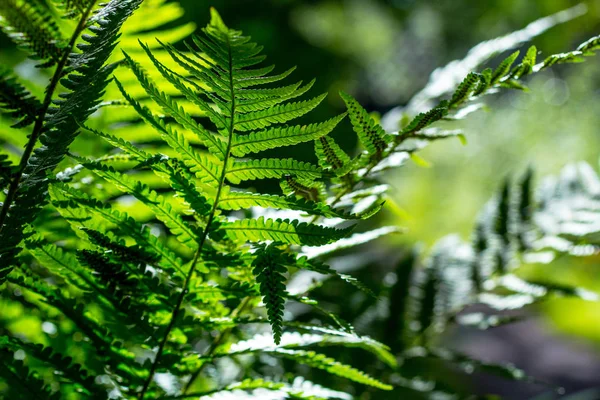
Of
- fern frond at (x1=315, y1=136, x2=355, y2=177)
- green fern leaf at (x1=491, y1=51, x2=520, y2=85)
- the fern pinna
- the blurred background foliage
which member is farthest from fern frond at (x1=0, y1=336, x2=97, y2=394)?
the blurred background foliage

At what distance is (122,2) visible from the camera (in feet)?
1.00

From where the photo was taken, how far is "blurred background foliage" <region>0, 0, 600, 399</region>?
2127 mm

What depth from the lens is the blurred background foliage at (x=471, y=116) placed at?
83.7 inches

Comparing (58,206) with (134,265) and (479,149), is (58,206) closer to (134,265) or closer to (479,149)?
(134,265)

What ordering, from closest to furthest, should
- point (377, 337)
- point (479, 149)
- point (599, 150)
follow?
point (377, 337)
point (599, 150)
point (479, 149)

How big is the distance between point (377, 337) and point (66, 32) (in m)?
0.52

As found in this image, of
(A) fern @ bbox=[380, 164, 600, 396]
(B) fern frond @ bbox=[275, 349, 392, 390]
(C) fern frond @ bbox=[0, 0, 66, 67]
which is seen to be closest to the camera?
(C) fern frond @ bbox=[0, 0, 66, 67]

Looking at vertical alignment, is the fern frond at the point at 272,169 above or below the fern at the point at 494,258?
below

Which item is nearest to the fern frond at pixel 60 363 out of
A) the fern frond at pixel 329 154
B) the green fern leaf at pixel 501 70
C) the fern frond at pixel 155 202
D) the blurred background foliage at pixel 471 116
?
the fern frond at pixel 155 202

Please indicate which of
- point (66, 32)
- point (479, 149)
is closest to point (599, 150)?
point (479, 149)

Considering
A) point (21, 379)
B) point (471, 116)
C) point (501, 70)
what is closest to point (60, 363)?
point (21, 379)

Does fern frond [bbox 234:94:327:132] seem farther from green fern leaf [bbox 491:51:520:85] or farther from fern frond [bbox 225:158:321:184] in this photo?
green fern leaf [bbox 491:51:520:85]

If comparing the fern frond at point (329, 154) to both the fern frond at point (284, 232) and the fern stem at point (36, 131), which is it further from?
the fern stem at point (36, 131)

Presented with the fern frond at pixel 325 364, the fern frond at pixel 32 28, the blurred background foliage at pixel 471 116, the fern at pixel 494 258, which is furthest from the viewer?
the blurred background foliage at pixel 471 116
